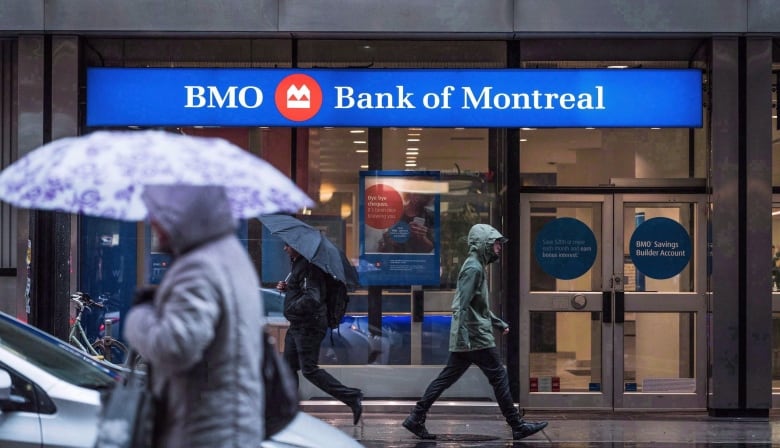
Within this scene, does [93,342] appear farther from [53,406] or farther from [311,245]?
[53,406]

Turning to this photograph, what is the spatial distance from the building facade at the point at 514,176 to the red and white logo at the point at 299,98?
11cm

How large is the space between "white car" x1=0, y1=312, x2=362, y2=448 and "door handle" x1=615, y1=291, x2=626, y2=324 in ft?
21.1

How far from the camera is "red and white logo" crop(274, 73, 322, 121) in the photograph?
10.9 metres

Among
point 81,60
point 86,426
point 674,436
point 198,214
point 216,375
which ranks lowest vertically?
point 674,436

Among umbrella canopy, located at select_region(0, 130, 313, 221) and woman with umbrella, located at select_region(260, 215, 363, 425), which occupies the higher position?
umbrella canopy, located at select_region(0, 130, 313, 221)

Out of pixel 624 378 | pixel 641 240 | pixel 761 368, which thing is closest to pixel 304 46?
pixel 641 240

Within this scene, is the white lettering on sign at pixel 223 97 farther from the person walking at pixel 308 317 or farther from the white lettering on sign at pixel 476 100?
the person walking at pixel 308 317

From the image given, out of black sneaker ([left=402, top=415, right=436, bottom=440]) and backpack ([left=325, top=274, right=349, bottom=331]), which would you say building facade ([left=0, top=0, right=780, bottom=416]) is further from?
black sneaker ([left=402, top=415, right=436, bottom=440])

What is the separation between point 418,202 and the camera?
11188 millimetres

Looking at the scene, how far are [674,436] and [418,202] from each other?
340cm

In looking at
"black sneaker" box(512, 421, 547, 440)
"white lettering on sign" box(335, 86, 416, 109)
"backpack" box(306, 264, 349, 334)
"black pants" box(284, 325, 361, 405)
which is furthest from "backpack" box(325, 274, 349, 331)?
"white lettering on sign" box(335, 86, 416, 109)

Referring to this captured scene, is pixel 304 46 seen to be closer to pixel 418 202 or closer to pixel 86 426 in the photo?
pixel 418 202

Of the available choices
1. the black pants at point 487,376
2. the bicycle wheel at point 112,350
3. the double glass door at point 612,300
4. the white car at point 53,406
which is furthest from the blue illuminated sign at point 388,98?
the white car at point 53,406

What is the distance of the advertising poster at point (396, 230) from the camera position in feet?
36.6
